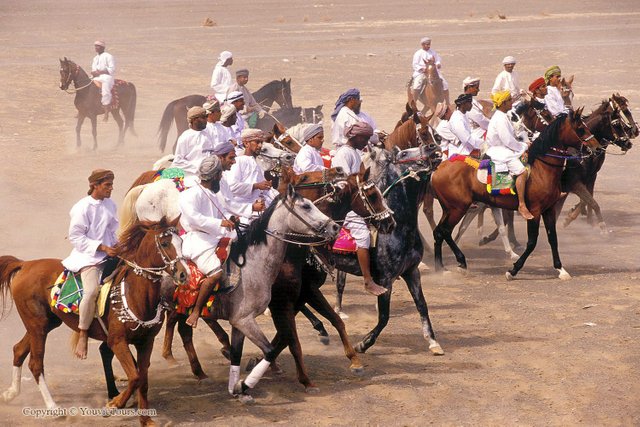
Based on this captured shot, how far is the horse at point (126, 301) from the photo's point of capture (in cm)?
1049

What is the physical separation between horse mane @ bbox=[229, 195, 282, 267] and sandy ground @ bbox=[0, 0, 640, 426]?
1.55m

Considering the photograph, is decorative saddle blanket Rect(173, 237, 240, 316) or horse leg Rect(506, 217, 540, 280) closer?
decorative saddle blanket Rect(173, 237, 240, 316)

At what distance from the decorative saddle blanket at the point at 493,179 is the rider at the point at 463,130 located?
501 millimetres

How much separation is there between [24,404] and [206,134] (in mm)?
5042

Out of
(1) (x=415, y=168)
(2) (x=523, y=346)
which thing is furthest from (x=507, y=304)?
(1) (x=415, y=168)

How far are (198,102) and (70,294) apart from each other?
15639 mm

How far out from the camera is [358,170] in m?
13.3

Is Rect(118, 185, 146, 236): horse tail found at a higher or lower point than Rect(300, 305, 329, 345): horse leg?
higher

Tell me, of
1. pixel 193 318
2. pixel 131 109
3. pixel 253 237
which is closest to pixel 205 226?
pixel 253 237

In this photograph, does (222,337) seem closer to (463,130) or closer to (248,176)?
Answer: (248,176)

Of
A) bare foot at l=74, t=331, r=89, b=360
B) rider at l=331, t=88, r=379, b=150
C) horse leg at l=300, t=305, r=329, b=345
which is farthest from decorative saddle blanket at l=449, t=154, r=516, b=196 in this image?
bare foot at l=74, t=331, r=89, b=360

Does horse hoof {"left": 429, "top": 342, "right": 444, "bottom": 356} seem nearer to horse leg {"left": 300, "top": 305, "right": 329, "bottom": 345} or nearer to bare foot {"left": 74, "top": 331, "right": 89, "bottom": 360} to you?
horse leg {"left": 300, "top": 305, "right": 329, "bottom": 345}

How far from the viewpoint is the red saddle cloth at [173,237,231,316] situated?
439 inches

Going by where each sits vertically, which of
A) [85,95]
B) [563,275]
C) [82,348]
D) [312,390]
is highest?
[85,95]
